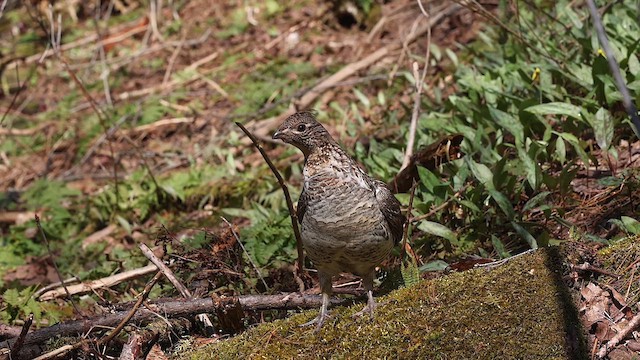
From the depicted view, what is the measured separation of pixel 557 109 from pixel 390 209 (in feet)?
6.61

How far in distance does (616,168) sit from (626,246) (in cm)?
176

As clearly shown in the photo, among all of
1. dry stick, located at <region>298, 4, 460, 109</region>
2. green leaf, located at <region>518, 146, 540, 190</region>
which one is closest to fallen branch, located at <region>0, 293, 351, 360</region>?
green leaf, located at <region>518, 146, 540, 190</region>

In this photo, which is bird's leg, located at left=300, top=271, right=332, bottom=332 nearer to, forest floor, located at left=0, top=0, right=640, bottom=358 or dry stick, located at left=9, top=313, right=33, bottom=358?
forest floor, located at left=0, top=0, right=640, bottom=358

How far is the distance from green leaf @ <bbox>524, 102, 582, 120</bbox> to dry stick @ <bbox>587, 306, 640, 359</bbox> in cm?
242

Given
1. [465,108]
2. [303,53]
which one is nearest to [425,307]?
[465,108]

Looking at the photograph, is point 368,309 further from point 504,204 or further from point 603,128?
point 603,128

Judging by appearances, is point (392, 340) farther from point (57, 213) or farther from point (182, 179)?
point (57, 213)

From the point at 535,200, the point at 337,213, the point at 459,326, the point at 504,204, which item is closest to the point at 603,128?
the point at 535,200

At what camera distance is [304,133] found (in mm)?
4453

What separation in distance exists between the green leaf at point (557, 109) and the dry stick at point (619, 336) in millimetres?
Answer: 2423

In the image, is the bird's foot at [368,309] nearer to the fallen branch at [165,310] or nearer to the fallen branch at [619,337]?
the fallen branch at [165,310]

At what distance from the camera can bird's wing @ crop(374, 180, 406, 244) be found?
4.32 meters

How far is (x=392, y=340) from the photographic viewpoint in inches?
139

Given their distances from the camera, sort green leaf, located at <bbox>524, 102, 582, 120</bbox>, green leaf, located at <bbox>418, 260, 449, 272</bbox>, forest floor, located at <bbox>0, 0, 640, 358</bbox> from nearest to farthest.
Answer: green leaf, located at <bbox>418, 260, 449, 272</bbox> → forest floor, located at <bbox>0, 0, 640, 358</bbox> → green leaf, located at <bbox>524, 102, 582, 120</bbox>
